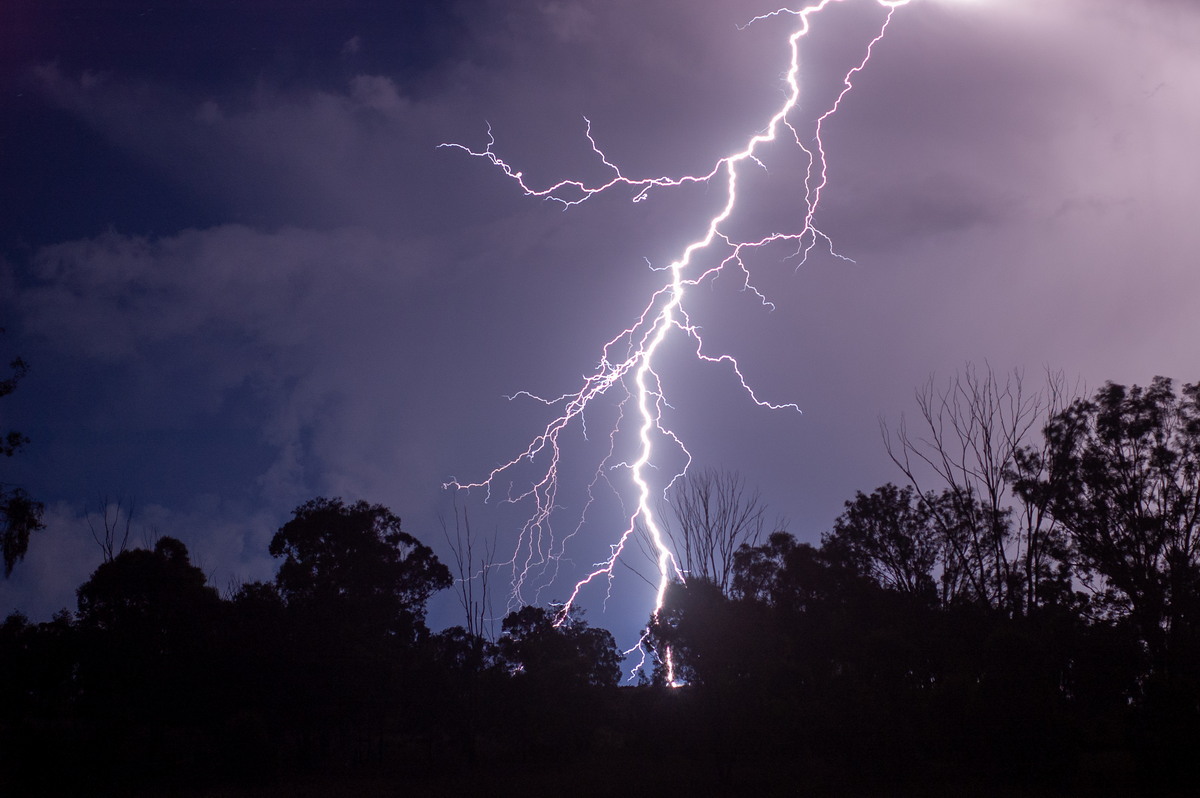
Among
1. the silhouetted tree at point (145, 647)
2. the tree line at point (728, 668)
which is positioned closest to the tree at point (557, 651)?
the tree line at point (728, 668)

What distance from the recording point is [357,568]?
26406mm

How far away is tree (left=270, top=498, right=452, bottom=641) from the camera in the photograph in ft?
82.3

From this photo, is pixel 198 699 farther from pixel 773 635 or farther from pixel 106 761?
pixel 773 635

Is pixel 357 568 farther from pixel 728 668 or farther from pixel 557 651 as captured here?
pixel 728 668

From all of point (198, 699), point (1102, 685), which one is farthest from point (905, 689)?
point (198, 699)

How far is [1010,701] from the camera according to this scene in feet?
42.0

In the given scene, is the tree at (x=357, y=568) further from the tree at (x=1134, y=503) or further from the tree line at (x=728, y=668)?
the tree at (x=1134, y=503)

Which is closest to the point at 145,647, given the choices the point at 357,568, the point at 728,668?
the point at 357,568

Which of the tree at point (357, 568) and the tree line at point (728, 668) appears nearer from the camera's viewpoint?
the tree line at point (728, 668)

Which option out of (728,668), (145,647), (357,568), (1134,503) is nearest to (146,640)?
(145,647)

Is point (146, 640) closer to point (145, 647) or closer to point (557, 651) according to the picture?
point (145, 647)

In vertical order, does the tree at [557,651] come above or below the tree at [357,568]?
below

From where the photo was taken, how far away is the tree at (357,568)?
988 inches

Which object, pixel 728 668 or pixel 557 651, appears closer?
pixel 728 668
